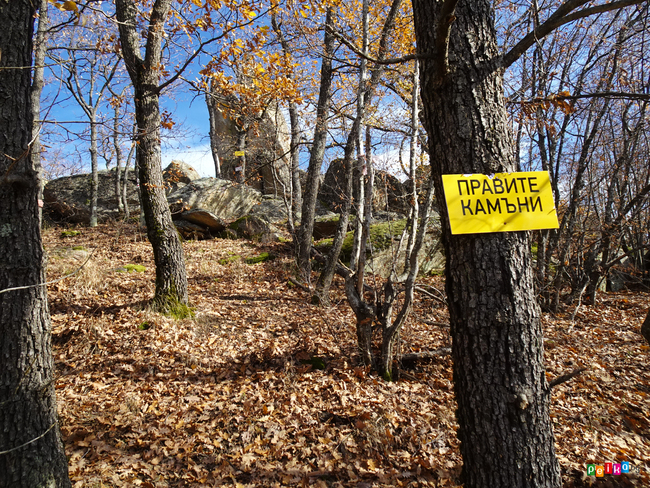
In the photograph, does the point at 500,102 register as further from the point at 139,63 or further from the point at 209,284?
the point at 209,284

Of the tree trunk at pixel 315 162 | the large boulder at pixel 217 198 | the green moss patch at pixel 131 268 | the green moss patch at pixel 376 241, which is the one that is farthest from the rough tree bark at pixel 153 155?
the large boulder at pixel 217 198

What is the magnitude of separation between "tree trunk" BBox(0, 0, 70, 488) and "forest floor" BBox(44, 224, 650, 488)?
77 cm

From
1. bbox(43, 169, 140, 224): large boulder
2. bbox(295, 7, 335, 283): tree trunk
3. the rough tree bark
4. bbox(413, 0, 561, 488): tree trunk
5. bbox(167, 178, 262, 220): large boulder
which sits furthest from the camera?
bbox(43, 169, 140, 224): large boulder

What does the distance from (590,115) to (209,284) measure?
8.51 m

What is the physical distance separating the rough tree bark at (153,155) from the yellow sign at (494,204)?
15.8ft

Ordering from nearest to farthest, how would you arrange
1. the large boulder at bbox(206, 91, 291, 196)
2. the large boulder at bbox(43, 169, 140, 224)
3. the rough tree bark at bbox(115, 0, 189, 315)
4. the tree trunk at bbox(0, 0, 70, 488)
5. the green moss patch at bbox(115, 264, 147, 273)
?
the tree trunk at bbox(0, 0, 70, 488) < the rough tree bark at bbox(115, 0, 189, 315) < the green moss patch at bbox(115, 264, 147, 273) < the large boulder at bbox(206, 91, 291, 196) < the large boulder at bbox(43, 169, 140, 224)

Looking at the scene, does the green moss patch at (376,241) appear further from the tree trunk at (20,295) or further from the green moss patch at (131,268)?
the tree trunk at (20,295)

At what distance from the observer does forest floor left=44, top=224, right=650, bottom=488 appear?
290 cm

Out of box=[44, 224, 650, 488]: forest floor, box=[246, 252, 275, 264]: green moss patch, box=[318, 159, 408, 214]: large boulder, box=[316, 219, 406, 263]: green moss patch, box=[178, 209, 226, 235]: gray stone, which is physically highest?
box=[318, 159, 408, 214]: large boulder

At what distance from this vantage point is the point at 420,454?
2998 mm

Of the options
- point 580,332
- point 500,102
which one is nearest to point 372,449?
point 500,102

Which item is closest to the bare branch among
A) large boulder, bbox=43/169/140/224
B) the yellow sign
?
the yellow sign

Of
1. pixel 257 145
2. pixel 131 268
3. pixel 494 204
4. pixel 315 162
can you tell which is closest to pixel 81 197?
pixel 257 145

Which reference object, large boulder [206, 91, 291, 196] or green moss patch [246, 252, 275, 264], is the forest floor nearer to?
green moss patch [246, 252, 275, 264]
